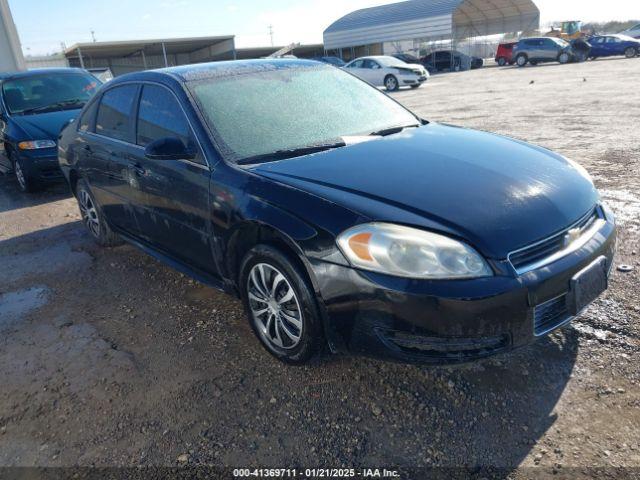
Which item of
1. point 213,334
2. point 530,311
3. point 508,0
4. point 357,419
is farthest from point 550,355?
point 508,0

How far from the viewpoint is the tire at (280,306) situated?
2557 millimetres

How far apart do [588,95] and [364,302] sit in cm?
1392

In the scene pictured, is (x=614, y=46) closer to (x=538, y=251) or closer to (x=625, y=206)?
(x=625, y=206)

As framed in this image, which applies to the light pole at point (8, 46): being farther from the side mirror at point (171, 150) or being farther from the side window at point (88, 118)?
the side mirror at point (171, 150)

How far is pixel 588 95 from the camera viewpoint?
534 inches

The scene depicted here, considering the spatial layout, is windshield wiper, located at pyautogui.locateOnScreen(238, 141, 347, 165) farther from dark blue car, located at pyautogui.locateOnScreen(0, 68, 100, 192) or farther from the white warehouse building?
the white warehouse building

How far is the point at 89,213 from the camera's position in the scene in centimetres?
510

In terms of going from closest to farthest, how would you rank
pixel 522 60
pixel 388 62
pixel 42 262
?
pixel 42 262, pixel 388 62, pixel 522 60

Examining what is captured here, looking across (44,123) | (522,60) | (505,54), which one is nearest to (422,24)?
(505,54)

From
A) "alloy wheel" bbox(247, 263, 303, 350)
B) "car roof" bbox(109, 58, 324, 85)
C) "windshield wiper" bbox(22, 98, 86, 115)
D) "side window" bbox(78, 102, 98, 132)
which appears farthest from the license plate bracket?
"windshield wiper" bbox(22, 98, 86, 115)

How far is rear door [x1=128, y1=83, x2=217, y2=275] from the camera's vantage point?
312cm

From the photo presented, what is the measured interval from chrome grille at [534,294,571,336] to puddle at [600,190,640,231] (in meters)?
2.48

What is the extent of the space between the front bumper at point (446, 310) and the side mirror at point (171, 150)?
1215 mm

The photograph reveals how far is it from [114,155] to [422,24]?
41.2 m
